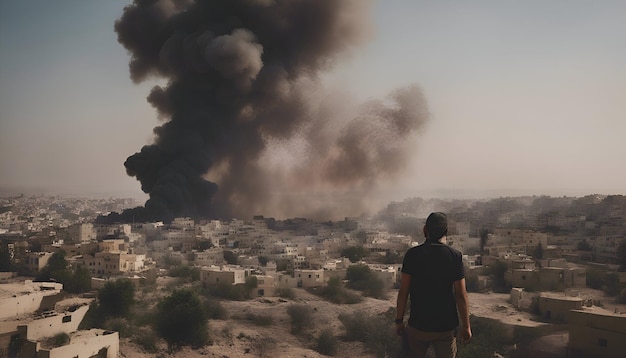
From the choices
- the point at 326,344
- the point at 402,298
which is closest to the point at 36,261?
the point at 326,344

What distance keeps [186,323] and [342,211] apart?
1229 inches

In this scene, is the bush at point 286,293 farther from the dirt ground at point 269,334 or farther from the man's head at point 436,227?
→ the man's head at point 436,227

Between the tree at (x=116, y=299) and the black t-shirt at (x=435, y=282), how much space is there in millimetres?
12560

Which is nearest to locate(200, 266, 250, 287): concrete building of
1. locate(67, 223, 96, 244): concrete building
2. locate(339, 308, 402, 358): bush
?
locate(339, 308, 402, 358): bush

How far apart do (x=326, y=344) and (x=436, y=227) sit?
10620 millimetres

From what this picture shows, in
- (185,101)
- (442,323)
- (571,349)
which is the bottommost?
(571,349)

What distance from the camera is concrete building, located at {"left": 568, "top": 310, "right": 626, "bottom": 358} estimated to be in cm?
1048

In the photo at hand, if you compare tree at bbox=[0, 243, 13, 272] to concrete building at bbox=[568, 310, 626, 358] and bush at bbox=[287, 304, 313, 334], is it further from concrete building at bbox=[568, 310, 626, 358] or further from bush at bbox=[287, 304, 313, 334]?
concrete building at bbox=[568, 310, 626, 358]

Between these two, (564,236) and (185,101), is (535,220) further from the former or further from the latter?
(185,101)

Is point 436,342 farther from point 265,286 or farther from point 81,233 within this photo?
point 81,233

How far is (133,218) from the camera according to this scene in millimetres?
32750

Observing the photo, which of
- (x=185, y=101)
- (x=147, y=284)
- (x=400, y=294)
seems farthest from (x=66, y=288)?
(x=185, y=101)

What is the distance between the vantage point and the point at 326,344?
1324 cm

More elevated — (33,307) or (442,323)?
(442,323)
